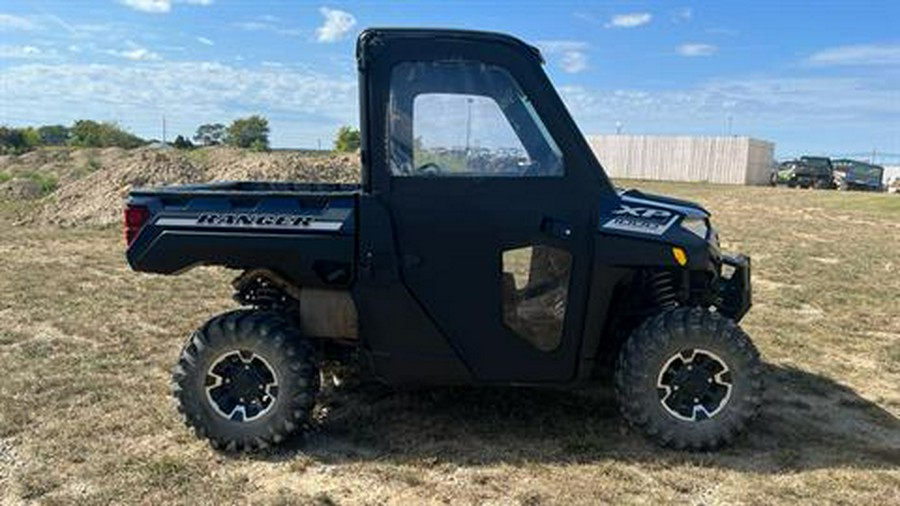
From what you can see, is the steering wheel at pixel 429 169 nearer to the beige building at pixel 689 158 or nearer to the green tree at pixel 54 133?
the beige building at pixel 689 158

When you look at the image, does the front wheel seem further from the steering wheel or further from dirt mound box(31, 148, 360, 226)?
dirt mound box(31, 148, 360, 226)

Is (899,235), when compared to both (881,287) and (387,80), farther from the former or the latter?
(387,80)

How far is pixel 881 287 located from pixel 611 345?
275 inches

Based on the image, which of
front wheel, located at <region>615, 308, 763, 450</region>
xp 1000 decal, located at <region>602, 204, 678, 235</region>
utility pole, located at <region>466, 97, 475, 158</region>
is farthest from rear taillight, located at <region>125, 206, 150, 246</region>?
front wheel, located at <region>615, 308, 763, 450</region>

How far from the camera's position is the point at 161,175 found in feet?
62.8

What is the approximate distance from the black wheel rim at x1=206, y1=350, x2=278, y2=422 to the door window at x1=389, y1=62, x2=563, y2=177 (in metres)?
1.32

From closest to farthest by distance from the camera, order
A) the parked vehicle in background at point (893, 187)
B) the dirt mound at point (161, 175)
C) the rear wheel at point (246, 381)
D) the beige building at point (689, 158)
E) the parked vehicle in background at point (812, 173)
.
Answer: the rear wheel at point (246, 381) < the dirt mound at point (161, 175) < the parked vehicle in background at point (812, 173) < the parked vehicle in background at point (893, 187) < the beige building at point (689, 158)

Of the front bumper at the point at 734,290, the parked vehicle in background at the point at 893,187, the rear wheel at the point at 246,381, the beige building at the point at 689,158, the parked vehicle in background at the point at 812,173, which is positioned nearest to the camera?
the rear wheel at the point at 246,381

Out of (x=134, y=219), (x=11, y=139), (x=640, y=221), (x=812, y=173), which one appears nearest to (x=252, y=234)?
(x=134, y=219)

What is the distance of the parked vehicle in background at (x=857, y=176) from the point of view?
4144 centimetres

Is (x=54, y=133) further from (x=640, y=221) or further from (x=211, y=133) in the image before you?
(x=640, y=221)

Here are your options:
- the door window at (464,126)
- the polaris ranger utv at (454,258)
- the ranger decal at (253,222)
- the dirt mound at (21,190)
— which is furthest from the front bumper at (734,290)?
the dirt mound at (21,190)

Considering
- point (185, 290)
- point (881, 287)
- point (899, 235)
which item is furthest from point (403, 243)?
point (899, 235)

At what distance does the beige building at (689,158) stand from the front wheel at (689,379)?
42.8 meters
